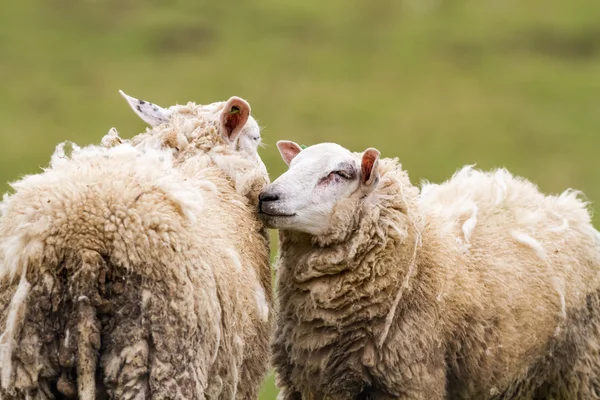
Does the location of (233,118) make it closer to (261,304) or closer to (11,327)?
(261,304)

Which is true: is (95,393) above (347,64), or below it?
below

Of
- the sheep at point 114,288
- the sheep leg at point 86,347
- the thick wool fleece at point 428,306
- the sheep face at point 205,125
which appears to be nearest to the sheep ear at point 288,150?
the sheep face at point 205,125

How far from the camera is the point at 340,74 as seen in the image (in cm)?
3678

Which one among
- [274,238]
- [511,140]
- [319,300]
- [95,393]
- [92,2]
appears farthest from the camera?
[92,2]

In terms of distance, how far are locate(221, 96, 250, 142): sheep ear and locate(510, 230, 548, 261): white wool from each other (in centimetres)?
206

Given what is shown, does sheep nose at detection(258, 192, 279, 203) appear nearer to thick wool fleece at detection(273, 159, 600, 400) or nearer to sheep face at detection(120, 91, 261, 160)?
thick wool fleece at detection(273, 159, 600, 400)

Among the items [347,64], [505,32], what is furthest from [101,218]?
[505,32]

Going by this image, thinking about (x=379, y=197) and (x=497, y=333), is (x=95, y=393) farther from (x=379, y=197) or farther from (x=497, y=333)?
(x=497, y=333)

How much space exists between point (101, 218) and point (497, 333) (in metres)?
3.08

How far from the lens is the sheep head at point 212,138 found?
7.32 metres

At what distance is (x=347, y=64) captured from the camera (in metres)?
37.6

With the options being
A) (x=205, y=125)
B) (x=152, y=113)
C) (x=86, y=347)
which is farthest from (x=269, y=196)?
(x=86, y=347)

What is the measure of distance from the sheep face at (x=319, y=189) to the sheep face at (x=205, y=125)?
0.56 m

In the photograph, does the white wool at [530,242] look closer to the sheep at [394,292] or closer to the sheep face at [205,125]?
the sheep at [394,292]
